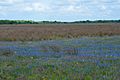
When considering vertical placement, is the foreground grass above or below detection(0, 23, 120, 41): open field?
above

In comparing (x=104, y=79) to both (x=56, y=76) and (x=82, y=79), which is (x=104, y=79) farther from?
(x=56, y=76)

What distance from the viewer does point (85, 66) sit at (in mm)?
13008

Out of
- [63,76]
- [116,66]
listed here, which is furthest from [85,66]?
[63,76]

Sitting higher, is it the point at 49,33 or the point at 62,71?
the point at 62,71

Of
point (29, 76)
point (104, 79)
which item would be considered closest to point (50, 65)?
point (29, 76)

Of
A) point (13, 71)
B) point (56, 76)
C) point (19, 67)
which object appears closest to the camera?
point (56, 76)

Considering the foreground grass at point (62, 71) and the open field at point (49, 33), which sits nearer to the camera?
the foreground grass at point (62, 71)

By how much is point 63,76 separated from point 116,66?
2.93 meters

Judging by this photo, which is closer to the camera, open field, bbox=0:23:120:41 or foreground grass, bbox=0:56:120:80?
foreground grass, bbox=0:56:120:80

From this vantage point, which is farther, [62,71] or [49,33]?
[49,33]

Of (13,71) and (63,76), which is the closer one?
(63,76)

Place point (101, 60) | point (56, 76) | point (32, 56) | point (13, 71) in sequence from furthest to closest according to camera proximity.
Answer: point (32, 56) < point (101, 60) < point (13, 71) < point (56, 76)

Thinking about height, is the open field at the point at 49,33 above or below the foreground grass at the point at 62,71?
below

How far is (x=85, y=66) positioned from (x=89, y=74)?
183 cm
